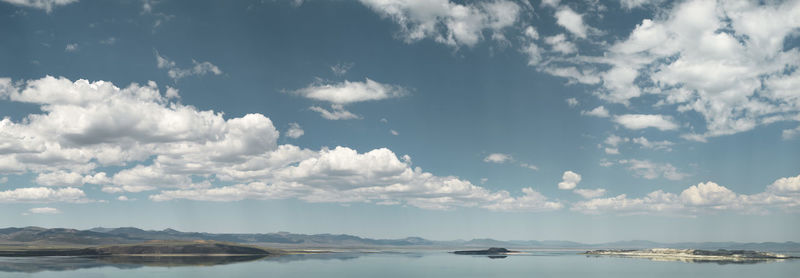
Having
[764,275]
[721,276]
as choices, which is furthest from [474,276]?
[764,275]

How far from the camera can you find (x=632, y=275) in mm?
175125

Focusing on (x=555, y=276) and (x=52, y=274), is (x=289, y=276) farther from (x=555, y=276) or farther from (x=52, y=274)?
(x=555, y=276)

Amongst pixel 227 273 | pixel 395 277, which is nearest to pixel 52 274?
pixel 227 273

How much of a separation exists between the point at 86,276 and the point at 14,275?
872 inches

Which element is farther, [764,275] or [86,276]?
[764,275]

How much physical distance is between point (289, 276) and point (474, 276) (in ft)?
199

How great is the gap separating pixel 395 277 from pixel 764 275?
403 feet

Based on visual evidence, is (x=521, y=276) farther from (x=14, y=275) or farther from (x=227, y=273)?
(x=14, y=275)

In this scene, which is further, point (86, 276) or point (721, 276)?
point (721, 276)

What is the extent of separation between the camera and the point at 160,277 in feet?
522

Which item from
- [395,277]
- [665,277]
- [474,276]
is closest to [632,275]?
[665,277]

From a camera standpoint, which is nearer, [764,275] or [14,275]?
[14,275]

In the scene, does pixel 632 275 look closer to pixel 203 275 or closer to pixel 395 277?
pixel 395 277

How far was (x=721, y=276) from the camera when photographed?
171000 millimetres
